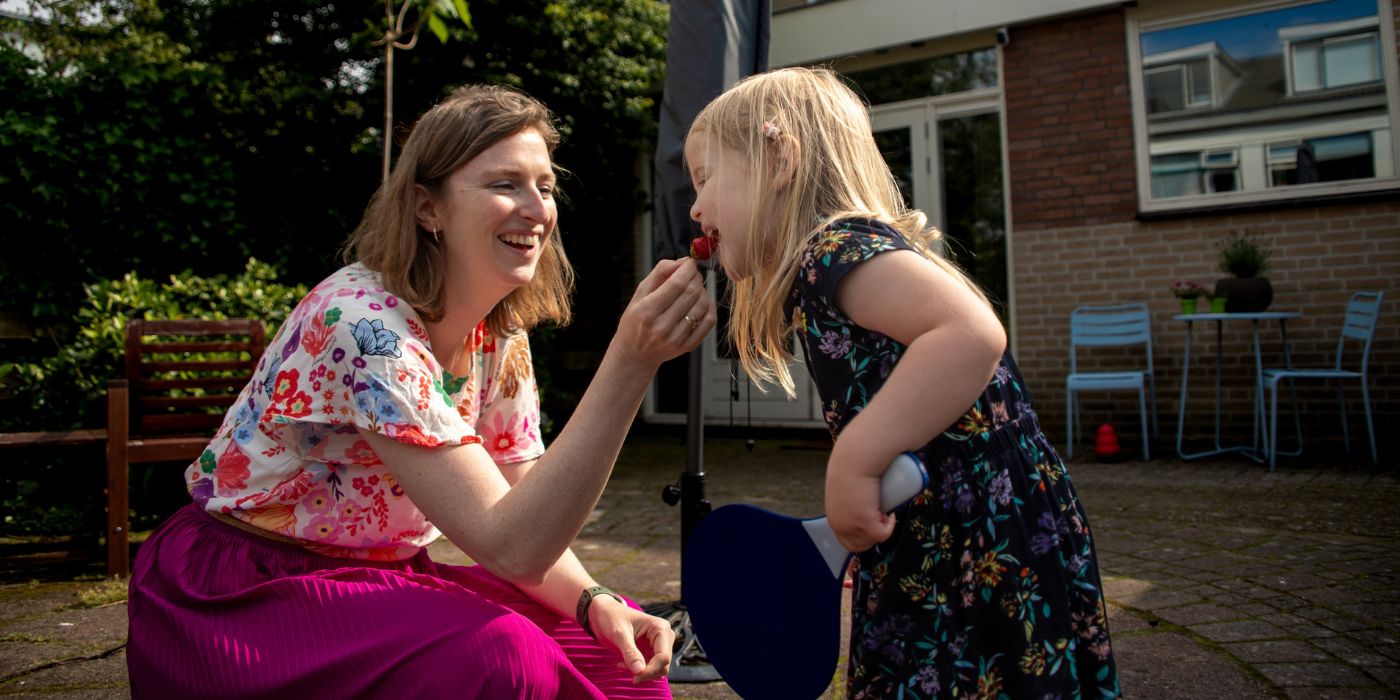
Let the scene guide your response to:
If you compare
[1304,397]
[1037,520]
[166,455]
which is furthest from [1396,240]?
[166,455]

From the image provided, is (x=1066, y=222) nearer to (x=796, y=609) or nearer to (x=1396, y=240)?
(x=1396, y=240)

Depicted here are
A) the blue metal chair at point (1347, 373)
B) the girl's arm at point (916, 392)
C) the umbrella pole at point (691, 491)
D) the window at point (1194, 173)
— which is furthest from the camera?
the window at point (1194, 173)

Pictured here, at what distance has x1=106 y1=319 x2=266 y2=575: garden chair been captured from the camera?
3.59 meters

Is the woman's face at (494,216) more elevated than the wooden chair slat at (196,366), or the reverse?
the woman's face at (494,216)

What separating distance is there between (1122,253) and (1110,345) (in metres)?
0.74

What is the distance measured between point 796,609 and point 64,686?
219cm

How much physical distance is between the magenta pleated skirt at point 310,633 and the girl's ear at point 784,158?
86cm

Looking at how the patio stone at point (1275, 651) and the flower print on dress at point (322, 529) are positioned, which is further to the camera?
the patio stone at point (1275, 651)

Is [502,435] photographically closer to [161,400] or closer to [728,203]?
[728,203]

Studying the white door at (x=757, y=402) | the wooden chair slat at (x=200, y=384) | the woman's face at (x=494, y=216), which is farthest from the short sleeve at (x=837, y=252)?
the white door at (x=757, y=402)

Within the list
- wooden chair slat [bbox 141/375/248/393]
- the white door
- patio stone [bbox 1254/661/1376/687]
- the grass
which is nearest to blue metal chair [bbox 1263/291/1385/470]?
the white door

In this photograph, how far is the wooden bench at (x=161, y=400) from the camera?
3.58 metres

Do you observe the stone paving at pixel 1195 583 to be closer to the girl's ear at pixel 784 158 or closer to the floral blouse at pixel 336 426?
the floral blouse at pixel 336 426

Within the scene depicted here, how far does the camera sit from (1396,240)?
615 centimetres
